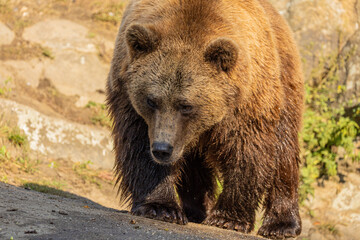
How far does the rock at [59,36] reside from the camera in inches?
427

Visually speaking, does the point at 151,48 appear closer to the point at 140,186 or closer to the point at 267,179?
the point at 140,186

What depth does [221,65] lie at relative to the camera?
4.58 m

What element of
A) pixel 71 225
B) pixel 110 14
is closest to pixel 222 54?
pixel 71 225

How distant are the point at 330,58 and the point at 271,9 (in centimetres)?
579

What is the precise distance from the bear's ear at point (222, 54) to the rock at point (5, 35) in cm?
731

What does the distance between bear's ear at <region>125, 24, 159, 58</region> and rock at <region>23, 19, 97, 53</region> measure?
21.7 feet

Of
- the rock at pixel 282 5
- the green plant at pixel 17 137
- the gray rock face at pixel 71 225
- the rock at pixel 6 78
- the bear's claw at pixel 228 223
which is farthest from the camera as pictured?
the rock at pixel 282 5

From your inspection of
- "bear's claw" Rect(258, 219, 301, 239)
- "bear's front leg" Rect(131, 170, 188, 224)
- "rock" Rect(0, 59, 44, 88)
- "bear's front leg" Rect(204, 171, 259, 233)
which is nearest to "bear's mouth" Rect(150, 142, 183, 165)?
"bear's front leg" Rect(131, 170, 188, 224)

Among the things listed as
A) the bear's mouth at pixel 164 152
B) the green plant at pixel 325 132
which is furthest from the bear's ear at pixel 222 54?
the green plant at pixel 325 132

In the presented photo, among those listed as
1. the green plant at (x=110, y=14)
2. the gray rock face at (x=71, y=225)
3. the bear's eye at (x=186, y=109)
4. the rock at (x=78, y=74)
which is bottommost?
the rock at (x=78, y=74)

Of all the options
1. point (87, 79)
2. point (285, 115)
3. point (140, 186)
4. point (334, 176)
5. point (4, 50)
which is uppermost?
point (285, 115)

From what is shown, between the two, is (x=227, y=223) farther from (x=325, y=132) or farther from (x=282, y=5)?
(x=282, y=5)

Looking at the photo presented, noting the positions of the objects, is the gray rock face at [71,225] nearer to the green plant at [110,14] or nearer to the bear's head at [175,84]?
the bear's head at [175,84]

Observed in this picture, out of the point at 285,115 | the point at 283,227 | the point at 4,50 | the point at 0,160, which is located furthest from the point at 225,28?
the point at 4,50
